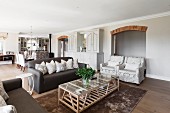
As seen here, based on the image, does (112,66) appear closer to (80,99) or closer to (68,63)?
(68,63)

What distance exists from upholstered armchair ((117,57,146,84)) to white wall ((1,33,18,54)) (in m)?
8.59

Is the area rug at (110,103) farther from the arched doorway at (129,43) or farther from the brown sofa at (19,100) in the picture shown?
the arched doorway at (129,43)

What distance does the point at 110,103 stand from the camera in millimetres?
2646

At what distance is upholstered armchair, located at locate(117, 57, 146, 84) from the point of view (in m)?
3.97

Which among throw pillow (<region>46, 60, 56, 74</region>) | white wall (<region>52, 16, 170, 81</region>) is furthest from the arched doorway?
throw pillow (<region>46, 60, 56, 74</region>)

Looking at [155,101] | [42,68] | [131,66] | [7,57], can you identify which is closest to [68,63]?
[42,68]

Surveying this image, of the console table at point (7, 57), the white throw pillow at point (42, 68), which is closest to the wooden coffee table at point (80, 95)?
the white throw pillow at point (42, 68)

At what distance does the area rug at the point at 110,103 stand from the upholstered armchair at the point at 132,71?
75 centimetres

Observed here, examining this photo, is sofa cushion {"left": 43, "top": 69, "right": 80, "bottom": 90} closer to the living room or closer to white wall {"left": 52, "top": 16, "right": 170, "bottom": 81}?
the living room

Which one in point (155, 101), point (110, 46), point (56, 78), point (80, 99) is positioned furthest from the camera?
point (110, 46)

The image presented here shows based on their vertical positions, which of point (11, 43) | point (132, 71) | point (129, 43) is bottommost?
point (132, 71)

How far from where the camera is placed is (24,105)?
5.46 feet

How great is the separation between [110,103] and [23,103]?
6.09ft

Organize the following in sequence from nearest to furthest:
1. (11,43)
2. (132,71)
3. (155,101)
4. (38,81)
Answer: (155,101) → (38,81) → (132,71) → (11,43)
